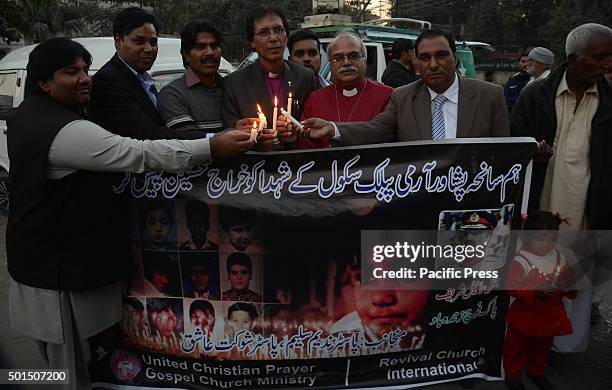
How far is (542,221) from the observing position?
2.87m

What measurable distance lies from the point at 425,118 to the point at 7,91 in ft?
17.4

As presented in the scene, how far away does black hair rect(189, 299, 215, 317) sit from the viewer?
9.13ft

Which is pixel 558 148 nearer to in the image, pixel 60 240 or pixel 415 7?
pixel 60 240

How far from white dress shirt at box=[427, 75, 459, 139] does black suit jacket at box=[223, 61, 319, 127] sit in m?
0.83

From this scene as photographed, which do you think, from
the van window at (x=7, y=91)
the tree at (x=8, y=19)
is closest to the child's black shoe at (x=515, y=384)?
the van window at (x=7, y=91)

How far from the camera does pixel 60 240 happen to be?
93.7 inches

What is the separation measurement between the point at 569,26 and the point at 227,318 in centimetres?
3311

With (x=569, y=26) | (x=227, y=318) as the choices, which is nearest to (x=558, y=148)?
(x=227, y=318)

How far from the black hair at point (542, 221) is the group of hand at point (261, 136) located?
1.19 meters

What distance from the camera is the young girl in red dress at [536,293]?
2.84m

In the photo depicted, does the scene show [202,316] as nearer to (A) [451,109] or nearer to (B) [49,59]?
(B) [49,59]

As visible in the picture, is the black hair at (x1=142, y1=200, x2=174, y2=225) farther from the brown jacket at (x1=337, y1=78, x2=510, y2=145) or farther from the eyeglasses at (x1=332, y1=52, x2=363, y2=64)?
the eyeglasses at (x1=332, y1=52, x2=363, y2=64)

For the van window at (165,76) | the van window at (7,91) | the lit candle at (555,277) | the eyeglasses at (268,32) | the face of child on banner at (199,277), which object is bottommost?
the lit candle at (555,277)

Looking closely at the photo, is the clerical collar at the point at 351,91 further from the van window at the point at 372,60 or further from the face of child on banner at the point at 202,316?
the van window at the point at 372,60
